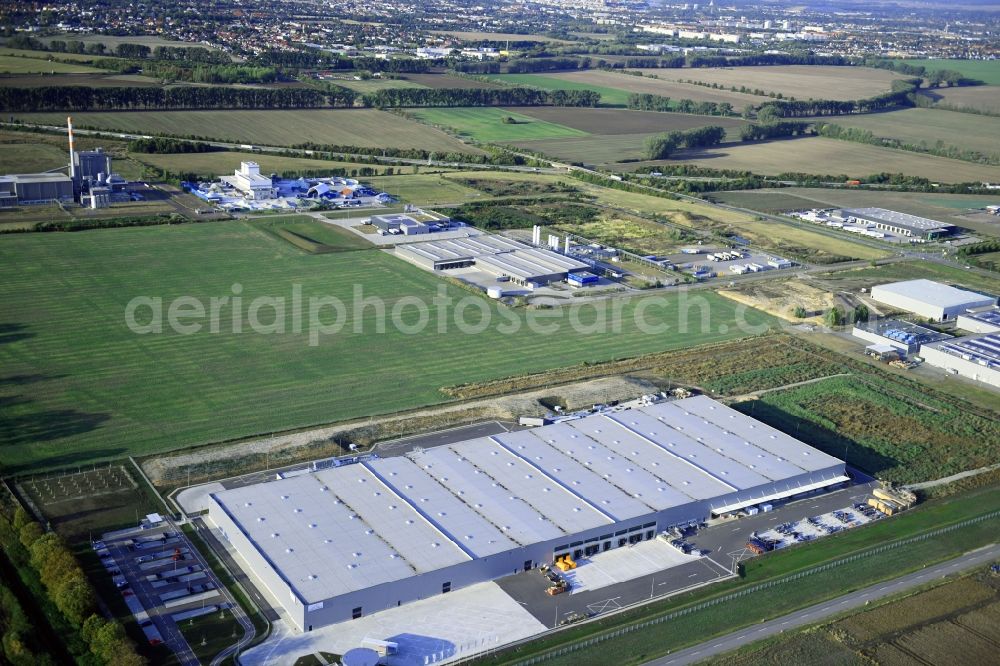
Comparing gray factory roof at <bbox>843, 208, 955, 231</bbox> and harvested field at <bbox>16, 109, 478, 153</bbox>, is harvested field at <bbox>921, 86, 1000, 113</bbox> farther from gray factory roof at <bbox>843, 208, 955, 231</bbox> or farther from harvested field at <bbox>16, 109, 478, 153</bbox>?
harvested field at <bbox>16, 109, 478, 153</bbox>

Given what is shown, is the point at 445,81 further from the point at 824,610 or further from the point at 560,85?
the point at 824,610

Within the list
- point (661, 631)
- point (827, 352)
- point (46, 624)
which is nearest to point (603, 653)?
point (661, 631)

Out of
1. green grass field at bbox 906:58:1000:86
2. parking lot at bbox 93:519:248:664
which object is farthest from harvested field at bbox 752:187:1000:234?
green grass field at bbox 906:58:1000:86

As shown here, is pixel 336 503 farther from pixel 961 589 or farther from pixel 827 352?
pixel 827 352

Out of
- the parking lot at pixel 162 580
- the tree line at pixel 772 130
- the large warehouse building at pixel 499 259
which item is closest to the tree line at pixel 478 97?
the tree line at pixel 772 130

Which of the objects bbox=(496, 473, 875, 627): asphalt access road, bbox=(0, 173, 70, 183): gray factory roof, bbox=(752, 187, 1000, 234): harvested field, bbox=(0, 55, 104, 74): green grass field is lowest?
bbox=(496, 473, 875, 627): asphalt access road

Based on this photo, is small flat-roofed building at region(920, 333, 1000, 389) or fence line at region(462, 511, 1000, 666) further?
small flat-roofed building at region(920, 333, 1000, 389)
